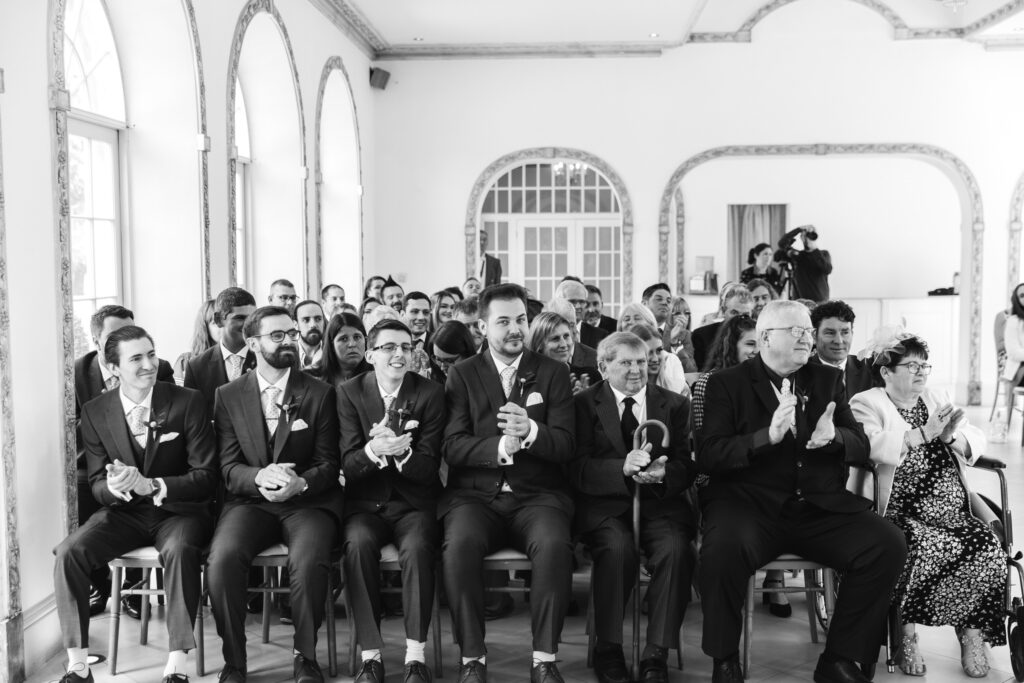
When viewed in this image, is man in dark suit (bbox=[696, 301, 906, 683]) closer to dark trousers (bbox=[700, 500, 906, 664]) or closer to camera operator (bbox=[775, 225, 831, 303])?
dark trousers (bbox=[700, 500, 906, 664])

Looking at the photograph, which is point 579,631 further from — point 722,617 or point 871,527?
point 871,527

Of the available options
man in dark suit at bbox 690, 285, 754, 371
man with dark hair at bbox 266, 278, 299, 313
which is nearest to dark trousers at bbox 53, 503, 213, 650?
man with dark hair at bbox 266, 278, 299, 313

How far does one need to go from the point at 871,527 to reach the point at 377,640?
2.02m

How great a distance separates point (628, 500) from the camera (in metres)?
4.43

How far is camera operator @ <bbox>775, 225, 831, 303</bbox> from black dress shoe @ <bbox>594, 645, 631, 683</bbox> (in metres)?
8.36

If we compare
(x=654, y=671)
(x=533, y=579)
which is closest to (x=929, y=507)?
(x=654, y=671)

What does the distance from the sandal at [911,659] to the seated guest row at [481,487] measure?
255mm

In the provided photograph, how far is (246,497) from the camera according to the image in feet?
14.4

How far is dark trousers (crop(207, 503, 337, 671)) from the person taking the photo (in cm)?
407

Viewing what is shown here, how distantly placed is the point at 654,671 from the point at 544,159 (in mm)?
9143

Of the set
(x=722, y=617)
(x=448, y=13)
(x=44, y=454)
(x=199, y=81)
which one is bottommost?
(x=722, y=617)

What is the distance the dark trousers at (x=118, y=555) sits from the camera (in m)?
4.05

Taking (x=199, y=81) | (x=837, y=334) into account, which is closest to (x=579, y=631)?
(x=837, y=334)

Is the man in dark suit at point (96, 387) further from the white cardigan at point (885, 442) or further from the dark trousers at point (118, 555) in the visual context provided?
the white cardigan at point (885, 442)
